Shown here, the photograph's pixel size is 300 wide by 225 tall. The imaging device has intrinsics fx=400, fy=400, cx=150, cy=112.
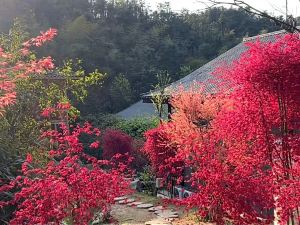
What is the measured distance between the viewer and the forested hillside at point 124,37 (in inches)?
1186

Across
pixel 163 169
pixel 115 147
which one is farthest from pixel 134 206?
pixel 115 147

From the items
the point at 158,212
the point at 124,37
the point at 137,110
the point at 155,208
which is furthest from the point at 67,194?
the point at 124,37

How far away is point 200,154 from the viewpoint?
22.6 ft

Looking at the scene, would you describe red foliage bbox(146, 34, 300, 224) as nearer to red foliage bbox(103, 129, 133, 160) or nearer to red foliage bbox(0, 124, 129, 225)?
red foliage bbox(0, 124, 129, 225)

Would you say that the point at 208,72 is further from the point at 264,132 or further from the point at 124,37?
the point at 124,37

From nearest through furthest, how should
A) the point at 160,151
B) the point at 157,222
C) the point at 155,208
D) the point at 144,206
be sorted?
the point at 157,222 → the point at 155,208 → the point at 144,206 → the point at 160,151

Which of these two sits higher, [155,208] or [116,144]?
[116,144]

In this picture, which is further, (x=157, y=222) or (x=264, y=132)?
(x=157, y=222)

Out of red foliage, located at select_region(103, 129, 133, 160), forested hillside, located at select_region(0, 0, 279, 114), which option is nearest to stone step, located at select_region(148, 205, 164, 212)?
red foliage, located at select_region(103, 129, 133, 160)

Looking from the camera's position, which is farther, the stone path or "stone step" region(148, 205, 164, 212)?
"stone step" region(148, 205, 164, 212)

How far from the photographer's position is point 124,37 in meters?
35.1

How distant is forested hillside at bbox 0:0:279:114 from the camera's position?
30.1 meters

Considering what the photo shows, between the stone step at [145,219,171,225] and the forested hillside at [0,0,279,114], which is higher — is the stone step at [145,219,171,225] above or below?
below

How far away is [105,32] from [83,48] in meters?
4.46
